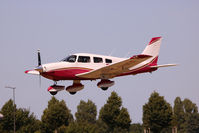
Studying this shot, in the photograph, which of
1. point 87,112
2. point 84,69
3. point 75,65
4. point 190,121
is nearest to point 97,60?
point 84,69

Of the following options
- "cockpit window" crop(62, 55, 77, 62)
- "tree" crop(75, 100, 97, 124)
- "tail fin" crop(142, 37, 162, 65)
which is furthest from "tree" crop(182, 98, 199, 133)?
"cockpit window" crop(62, 55, 77, 62)

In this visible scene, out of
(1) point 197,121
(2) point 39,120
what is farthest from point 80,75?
(1) point 197,121

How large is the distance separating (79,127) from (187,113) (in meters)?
60.6

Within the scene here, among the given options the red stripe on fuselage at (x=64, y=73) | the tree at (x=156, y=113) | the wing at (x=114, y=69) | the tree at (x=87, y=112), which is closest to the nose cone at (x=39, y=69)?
the red stripe on fuselage at (x=64, y=73)

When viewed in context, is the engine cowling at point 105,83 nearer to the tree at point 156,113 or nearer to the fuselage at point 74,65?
the fuselage at point 74,65

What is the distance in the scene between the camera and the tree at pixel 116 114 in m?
73.2

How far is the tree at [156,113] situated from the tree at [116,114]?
168 inches

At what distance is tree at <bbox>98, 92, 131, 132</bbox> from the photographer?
→ 73.2 m

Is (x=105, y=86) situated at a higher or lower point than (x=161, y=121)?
higher

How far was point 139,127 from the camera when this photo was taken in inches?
4894

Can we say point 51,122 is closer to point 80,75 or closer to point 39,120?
point 39,120

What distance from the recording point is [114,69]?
30.1 metres

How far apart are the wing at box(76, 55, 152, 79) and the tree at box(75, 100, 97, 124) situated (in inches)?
3896

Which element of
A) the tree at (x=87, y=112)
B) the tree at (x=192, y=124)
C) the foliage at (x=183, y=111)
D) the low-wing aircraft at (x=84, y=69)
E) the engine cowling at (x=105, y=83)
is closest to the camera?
the low-wing aircraft at (x=84, y=69)
